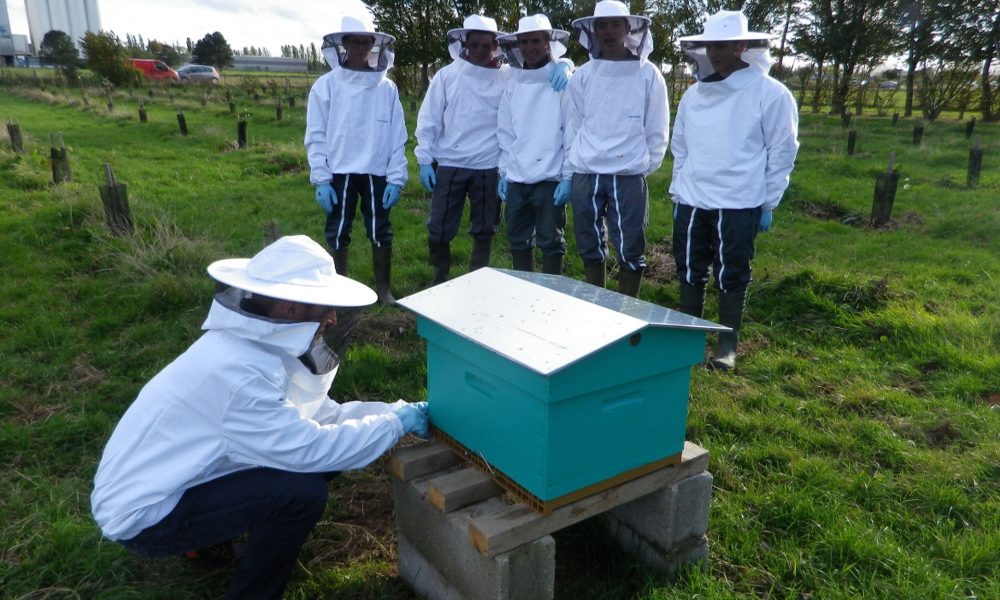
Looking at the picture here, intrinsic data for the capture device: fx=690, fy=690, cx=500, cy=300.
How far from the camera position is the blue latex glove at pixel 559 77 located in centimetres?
425

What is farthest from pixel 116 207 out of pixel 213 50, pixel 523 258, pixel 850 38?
pixel 213 50

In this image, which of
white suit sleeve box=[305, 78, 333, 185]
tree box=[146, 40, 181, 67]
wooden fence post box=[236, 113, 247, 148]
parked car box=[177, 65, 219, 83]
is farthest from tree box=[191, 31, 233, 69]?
white suit sleeve box=[305, 78, 333, 185]

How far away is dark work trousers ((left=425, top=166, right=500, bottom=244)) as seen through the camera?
15.6ft

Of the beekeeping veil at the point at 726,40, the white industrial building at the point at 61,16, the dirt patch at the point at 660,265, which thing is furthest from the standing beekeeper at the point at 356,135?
the white industrial building at the point at 61,16

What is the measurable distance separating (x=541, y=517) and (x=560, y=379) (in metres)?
0.44

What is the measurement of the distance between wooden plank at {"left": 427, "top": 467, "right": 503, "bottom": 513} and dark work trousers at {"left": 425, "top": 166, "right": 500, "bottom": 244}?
283 centimetres

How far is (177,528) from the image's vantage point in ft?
6.73

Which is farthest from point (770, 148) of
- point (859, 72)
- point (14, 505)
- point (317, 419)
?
point (859, 72)

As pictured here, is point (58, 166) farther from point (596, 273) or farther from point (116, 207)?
point (596, 273)

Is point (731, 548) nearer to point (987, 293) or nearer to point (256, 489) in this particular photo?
point (256, 489)

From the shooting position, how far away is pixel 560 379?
1792 millimetres

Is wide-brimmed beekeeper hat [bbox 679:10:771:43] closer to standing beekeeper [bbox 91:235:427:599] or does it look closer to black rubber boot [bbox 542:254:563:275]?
black rubber boot [bbox 542:254:563:275]

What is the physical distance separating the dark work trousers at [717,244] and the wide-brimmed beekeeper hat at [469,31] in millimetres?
1629

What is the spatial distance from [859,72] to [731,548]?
25.2 metres
